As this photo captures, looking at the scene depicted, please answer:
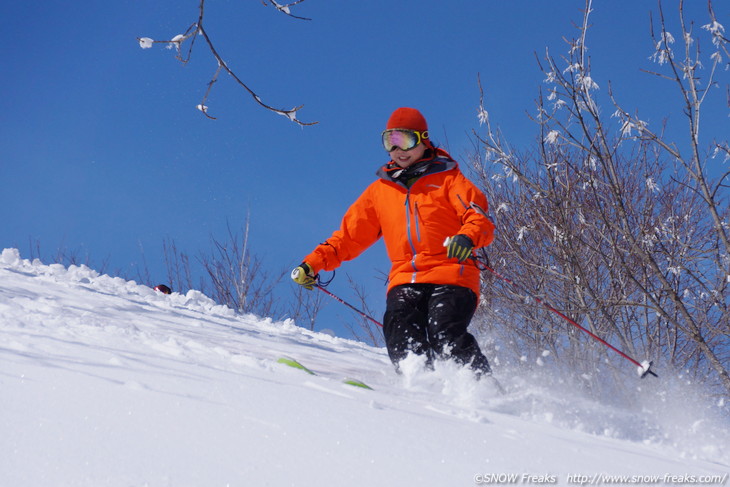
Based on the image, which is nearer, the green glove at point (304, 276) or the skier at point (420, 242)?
the skier at point (420, 242)

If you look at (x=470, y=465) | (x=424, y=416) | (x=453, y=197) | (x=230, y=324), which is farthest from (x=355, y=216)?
(x=470, y=465)

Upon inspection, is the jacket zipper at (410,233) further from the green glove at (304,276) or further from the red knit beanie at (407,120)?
the green glove at (304,276)

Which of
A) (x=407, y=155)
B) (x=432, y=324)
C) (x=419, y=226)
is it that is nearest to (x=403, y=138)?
(x=407, y=155)

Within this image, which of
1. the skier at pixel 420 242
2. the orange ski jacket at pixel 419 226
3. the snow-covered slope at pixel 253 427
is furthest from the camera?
the orange ski jacket at pixel 419 226

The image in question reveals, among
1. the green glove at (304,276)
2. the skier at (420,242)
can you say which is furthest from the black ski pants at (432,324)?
the green glove at (304,276)

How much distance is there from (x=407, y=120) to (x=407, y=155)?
0.86 feet

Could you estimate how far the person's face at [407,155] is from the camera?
3914 millimetres

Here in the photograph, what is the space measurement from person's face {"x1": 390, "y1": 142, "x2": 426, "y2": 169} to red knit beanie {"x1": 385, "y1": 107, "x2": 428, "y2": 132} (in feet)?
0.51

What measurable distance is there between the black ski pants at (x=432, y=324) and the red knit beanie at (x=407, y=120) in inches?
41.1

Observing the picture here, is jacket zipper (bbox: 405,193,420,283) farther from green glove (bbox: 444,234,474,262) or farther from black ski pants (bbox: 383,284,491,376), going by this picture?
green glove (bbox: 444,234,474,262)

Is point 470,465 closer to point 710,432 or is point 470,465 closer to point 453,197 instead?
point 453,197

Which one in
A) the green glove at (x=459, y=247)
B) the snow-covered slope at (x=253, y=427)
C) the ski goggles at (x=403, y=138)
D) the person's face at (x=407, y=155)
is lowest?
the snow-covered slope at (x=253, y=427)

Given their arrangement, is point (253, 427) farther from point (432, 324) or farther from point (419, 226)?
point (419, 226)

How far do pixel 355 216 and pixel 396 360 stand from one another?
1.04 meters
